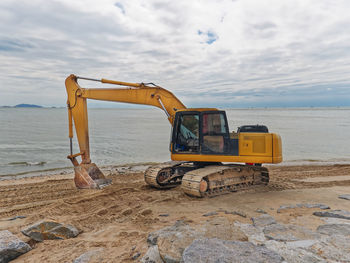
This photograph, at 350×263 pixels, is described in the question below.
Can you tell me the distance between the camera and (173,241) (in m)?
4.22

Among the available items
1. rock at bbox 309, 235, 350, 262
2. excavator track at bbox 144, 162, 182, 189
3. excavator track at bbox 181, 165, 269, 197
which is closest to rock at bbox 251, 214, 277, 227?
rock at bbox 309, 235, 350, 262

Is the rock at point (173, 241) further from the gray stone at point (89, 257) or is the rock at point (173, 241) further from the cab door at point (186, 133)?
the cab door at point (186, 133)

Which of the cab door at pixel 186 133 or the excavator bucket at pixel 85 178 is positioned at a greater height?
the cab door at pixel 186 133

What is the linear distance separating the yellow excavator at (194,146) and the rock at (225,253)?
354 cm

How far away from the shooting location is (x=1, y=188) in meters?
10.4

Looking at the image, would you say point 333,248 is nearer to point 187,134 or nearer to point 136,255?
point 136,255

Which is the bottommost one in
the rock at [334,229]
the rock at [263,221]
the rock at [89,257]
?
the rock at [89,257]

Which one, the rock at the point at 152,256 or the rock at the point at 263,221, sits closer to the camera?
the rock at the point at 152,256

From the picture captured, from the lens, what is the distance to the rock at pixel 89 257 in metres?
4.23

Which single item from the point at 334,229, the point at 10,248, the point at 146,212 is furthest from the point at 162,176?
the point at 334,229

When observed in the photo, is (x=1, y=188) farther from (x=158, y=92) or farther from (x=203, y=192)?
(x=203, y=192)

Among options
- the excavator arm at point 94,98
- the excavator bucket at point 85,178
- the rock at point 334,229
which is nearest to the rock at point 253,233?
the rock at point 334,229

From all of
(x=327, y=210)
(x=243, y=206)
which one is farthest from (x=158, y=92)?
(x=327, y=210)

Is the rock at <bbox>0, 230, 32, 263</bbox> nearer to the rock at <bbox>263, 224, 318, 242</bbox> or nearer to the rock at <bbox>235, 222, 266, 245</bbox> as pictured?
the rock at <bbox>235, 222, 266, 245</bbox>
